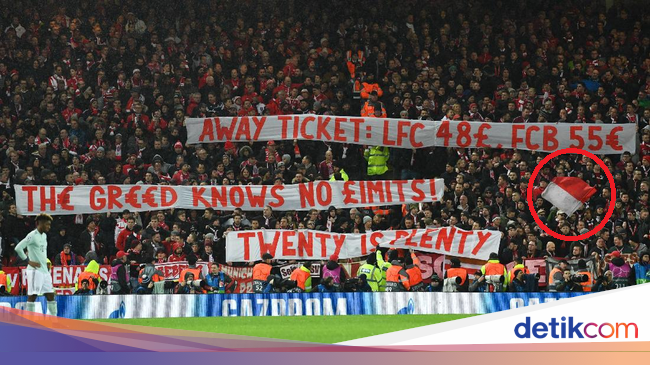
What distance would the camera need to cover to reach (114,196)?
84.5 ft

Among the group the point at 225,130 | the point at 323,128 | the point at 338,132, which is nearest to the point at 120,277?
the point at 225,130

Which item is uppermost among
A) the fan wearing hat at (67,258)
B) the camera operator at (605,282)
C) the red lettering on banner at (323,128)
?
the red lettering on banner at (323,128)

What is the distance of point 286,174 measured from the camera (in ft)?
86.9

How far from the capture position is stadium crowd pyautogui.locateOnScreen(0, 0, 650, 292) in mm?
25078

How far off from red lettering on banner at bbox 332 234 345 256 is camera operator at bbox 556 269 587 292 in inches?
195

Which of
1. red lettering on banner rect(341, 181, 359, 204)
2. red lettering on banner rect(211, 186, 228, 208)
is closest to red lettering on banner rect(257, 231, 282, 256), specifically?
red lettering on banner rect(211, 186, 228, 208)

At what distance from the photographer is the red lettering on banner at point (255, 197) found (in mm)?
26000

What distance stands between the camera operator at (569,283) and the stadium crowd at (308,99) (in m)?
0.81

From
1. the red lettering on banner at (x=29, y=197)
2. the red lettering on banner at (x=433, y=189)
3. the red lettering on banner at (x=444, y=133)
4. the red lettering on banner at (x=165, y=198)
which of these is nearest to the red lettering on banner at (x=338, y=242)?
the red lettering on banner at (x=433, y=189)

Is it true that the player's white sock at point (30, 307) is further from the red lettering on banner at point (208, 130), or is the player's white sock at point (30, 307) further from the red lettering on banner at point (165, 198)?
the red lettering on banner at point (208, 130)

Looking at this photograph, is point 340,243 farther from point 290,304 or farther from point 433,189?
point 290,304

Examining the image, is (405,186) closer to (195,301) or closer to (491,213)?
(491,213)

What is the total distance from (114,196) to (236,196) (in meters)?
2.81

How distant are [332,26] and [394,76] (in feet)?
10.9
